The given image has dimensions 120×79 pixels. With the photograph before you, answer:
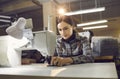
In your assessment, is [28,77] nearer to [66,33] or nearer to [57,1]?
[66,33]

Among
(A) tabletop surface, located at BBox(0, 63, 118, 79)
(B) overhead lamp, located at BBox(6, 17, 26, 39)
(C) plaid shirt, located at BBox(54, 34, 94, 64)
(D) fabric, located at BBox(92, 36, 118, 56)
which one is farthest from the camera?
(D) fabric, located at BBox(92, 36, 118, 56)

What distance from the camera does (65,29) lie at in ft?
5.46

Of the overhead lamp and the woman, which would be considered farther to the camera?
the woman

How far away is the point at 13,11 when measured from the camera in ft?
19.5

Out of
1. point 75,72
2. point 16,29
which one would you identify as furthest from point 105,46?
point 75,72

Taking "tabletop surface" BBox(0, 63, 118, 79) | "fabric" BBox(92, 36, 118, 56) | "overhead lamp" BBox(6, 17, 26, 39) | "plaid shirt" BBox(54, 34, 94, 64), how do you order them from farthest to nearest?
"fabric" BBox(92, 36, 118, 56)
"plaid shirt" BBox(54, 34, 94, 64)
"overhead lamp" BBox(6, 17, 26, 39)
"tabletop surface" BBox(0, 63, 118, 79)

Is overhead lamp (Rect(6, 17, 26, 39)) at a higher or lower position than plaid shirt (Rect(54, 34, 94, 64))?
higher

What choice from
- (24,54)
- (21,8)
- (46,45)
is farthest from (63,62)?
(21,8)

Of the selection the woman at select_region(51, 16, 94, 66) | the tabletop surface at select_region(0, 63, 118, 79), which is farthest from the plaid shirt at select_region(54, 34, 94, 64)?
the tabletop surface at select_region(0, 63, 118, 79)

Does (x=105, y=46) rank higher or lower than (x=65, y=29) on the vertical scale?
lower

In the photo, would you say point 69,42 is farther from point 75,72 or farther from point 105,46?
point 75,72

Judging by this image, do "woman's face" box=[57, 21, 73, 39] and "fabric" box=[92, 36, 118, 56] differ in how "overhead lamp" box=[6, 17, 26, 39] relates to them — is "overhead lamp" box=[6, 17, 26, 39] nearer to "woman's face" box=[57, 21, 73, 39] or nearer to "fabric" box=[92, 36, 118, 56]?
"woman's face" box=[57, 21, 73, 39]

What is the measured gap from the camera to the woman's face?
1653mm

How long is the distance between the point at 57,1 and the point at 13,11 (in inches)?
64.7
